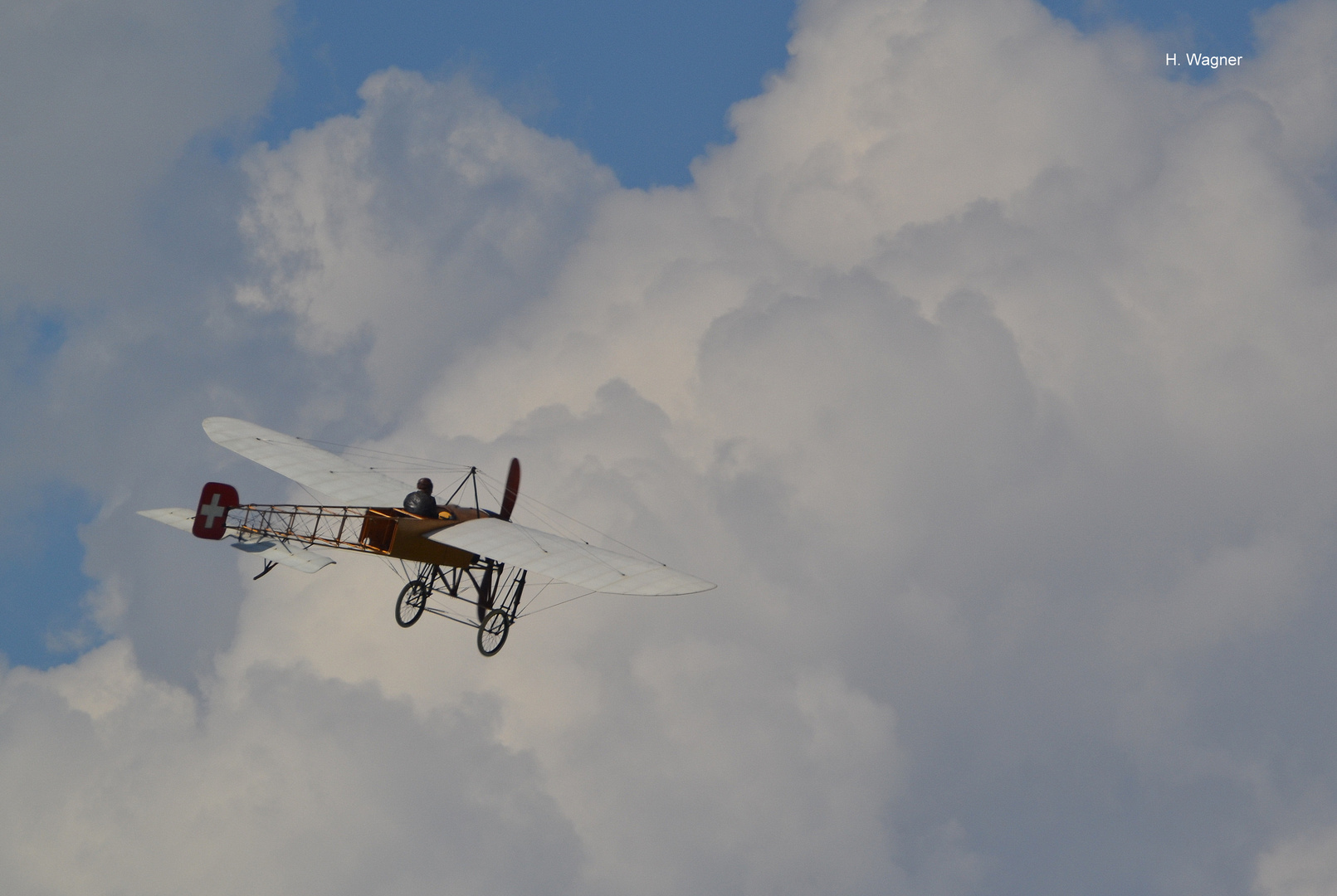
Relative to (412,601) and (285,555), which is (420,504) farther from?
(285,555)

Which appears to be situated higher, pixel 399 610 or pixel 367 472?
pixel 367 472

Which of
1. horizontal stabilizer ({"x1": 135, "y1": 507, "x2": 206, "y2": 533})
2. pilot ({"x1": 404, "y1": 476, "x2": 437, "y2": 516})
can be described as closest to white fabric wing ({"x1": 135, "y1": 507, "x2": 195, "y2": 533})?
horizontal stabilizer ({"x1": 135, "y1": 507, "x2": 206, "y2": 533})

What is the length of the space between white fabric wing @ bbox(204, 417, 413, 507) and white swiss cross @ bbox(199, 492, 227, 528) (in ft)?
12.1

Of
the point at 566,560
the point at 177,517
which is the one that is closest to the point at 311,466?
the point at 177,517

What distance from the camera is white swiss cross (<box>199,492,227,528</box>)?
5688cm

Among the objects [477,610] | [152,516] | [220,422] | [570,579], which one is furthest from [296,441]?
[570,579]

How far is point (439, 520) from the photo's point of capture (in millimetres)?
57688

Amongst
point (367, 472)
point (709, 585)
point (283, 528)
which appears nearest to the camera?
point (709, 585)

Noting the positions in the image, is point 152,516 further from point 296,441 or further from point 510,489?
point 510,489

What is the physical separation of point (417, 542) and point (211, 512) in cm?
720

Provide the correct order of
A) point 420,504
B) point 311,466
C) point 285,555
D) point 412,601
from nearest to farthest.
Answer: point 285,555 → point 420,504 → point 412,601 → point 311,466

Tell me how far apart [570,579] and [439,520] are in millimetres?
6716

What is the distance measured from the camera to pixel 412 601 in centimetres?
5956

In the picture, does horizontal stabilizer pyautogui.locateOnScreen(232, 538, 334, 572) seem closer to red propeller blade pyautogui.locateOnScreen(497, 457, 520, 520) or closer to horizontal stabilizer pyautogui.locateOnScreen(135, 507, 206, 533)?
horizontal stabilizer pyautogui.locateOnScreen(135, 507, 206, 533)
